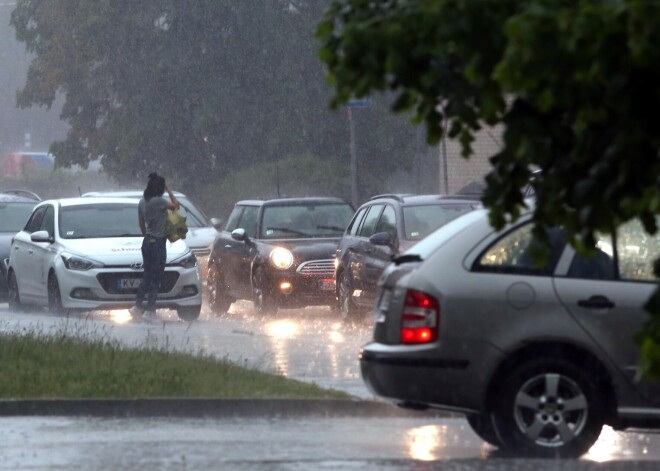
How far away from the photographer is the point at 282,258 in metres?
22.0

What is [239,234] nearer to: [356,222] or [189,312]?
[189,312]

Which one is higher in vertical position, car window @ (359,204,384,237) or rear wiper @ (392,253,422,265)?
car window @ (359,204,384,237)

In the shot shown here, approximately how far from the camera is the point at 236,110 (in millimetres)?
46406

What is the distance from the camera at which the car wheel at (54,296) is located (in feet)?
70.3

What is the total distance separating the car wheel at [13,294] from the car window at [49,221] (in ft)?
3.79

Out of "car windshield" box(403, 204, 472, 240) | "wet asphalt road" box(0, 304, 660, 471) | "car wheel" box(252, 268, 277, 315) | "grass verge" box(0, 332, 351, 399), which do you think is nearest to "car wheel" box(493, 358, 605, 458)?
"wet asphalt road" box(0, 304, 660, 471)

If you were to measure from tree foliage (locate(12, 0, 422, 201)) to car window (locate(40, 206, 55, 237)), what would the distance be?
21290mm

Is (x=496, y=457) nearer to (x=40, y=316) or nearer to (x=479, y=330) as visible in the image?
(x=479, y=330)

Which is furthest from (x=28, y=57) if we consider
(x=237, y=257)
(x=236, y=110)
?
(x=237, y=257)

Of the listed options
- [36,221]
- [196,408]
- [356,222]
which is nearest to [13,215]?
[36,221]

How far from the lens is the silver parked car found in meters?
8.88

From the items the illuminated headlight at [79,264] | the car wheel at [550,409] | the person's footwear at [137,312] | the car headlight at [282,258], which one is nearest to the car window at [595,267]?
the car wheel at [550,409]

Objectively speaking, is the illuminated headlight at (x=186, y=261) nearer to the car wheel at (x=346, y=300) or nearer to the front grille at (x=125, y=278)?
the front grille at (x=125, y=278)

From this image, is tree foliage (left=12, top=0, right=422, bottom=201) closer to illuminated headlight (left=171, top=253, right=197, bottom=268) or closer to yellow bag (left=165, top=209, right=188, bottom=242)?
illuminated headlight (left=171, top=253, right=197, bottom=268)
